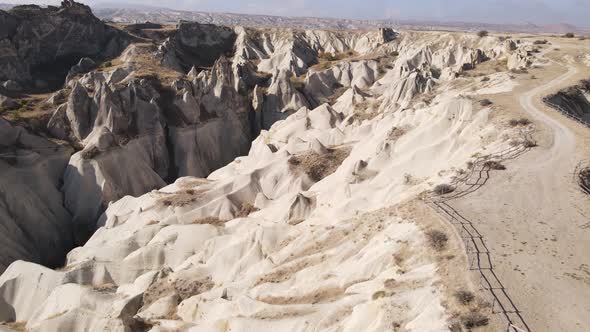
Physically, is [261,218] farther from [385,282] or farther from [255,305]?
[385,282]

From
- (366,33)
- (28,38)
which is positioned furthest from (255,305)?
(366,33)

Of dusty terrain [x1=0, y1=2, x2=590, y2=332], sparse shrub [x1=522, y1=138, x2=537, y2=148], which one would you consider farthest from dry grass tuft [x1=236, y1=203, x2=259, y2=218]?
sparse shrub [x1=522, y1=138, x2=537, y2=148]

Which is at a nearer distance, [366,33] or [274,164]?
[274,164]

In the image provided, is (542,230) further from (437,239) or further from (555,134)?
(555,134)

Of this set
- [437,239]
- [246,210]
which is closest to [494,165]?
[437,239]

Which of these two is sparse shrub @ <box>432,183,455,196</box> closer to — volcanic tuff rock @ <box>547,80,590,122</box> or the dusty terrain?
the dusty terrain
